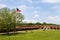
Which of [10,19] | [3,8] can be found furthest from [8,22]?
[3,8]

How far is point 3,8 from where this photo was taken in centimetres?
5903

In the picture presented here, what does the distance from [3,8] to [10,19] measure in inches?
166

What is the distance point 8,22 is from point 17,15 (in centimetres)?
366

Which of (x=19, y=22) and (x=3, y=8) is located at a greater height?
(x=3, y=8)

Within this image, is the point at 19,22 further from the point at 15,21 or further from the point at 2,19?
the point at 2,19

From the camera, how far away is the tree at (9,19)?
5741 cm

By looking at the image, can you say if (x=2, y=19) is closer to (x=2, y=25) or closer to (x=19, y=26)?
(x=2, y=25)

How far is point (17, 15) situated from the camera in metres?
59.1

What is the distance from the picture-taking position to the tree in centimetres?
5741

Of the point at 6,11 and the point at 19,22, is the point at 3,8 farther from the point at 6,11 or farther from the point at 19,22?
the point at 19,22

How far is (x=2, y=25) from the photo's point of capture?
57.2 m

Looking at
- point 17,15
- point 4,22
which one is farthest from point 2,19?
point 17,15

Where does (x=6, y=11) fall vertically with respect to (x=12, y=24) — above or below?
above

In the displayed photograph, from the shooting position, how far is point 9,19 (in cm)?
5800
